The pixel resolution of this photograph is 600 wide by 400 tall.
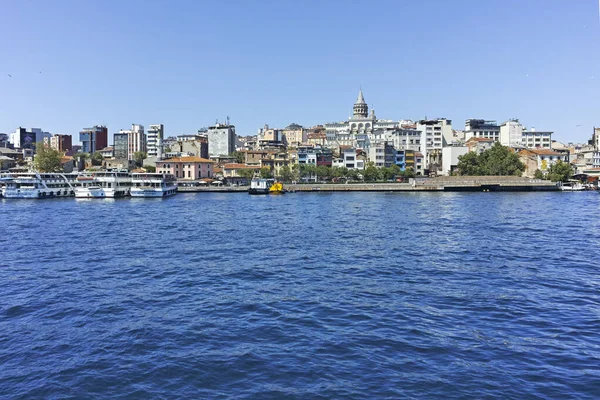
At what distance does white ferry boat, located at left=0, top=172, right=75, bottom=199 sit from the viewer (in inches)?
2408

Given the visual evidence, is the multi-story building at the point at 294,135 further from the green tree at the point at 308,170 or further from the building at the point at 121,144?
the green tree at the point at 308,170

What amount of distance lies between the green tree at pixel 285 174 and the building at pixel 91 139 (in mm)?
71480

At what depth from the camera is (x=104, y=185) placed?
66.1 m

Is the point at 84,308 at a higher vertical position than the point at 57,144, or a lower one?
lower

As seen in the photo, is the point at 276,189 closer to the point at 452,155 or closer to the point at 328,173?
the point at 328,173

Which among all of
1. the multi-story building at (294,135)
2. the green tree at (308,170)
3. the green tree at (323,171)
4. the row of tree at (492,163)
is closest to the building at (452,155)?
the row of tree at (492,163)

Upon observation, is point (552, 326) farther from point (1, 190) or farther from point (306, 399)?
point (1, 190)

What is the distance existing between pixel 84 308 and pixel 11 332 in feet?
6.04

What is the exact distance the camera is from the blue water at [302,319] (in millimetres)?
7809

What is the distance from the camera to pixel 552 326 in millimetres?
10336

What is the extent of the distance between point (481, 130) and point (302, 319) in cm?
11032

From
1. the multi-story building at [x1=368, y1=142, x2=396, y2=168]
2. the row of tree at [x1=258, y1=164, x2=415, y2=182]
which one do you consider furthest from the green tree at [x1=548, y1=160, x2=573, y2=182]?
the multi-story building at [x1=368, y1=142, x2=396, y2=168]

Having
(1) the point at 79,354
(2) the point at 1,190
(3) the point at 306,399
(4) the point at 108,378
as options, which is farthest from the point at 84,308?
(2) the point at 1,190

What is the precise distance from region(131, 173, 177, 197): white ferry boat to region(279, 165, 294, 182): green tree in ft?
60.3
